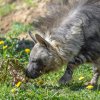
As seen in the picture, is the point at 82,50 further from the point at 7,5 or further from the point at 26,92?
the point at 7,5

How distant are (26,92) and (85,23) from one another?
5.12 ft

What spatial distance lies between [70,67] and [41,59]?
0.45 m

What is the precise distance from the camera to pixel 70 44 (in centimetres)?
798

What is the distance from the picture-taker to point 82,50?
8.00m

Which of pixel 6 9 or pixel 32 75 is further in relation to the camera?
pixel 6 9

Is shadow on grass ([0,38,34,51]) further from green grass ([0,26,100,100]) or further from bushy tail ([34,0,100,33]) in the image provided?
bushy tail ([34,0,100,33])

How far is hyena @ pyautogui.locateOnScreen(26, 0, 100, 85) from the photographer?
794cm

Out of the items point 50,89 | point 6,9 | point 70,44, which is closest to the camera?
point 50,89

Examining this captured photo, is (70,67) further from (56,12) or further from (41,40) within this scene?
(56,12)

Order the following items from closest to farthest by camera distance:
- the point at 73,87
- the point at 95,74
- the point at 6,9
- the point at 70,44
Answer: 1. the point at 73,87
2. the point at 70,44
3. the point at 95,74
4. the point at 6,9

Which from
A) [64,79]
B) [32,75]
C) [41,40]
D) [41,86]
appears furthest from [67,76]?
[41,40]

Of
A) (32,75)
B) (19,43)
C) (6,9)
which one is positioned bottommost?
(6,9)

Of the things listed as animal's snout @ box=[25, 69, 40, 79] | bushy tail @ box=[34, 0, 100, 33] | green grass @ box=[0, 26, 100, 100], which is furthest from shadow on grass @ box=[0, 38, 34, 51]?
animal's snout @ box=[25, 69, 40, 79]

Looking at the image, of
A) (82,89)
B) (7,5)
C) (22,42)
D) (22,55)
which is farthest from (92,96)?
(7,5)
